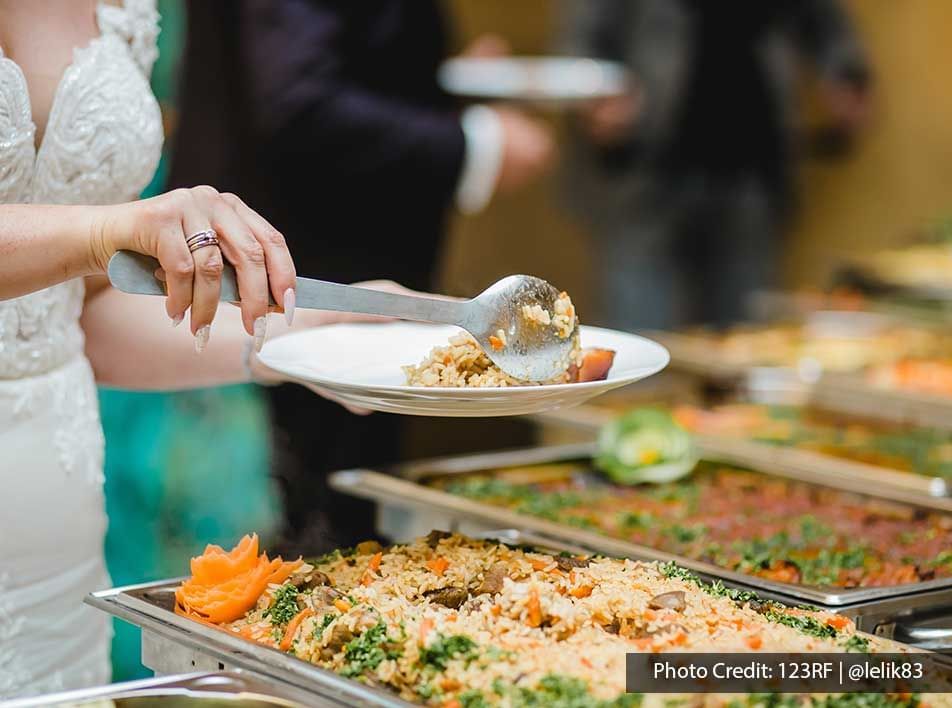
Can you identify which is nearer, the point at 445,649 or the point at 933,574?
the point at 445,649

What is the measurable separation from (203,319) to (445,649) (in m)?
0.42

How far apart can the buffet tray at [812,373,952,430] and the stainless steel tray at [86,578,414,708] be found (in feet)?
6.98

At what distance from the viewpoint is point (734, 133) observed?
17.3ft

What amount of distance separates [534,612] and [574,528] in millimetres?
776

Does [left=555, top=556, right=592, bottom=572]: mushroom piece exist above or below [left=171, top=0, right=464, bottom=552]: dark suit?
below

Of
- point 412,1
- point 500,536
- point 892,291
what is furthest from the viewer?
point 892,291

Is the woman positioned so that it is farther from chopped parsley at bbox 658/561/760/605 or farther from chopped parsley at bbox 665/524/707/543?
chopped parsley at bbox 665/524/707/543

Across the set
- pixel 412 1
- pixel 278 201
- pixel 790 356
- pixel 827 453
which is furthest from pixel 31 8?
pixel 790 356

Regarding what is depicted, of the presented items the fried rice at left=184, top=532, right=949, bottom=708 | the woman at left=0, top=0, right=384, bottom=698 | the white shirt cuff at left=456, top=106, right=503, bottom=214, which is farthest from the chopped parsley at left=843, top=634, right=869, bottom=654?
the white shirt cuff at left=456, top=106, right=503, bottom=214

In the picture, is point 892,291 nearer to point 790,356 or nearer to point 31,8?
point 790,356

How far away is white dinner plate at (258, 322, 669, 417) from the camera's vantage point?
1.58 meters

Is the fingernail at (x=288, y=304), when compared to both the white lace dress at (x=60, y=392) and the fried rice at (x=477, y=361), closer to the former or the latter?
the fried rice at (x=477, y=361)

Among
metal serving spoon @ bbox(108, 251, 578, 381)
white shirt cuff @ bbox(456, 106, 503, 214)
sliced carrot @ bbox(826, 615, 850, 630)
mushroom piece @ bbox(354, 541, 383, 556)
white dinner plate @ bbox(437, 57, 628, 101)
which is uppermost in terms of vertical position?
white dinner plate @ bbox(437, 57, 628, 101)

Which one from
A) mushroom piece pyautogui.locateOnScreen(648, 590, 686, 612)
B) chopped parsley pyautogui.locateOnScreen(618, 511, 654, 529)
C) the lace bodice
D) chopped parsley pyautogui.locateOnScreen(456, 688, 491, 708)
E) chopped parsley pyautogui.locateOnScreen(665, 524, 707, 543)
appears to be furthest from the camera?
chopped parsley pyautogui.locateOnScreen(618, 511, 654, 529)
